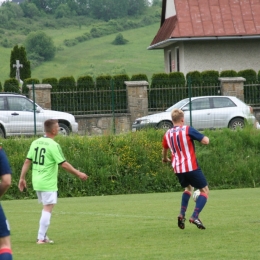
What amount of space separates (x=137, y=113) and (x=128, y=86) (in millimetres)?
1243

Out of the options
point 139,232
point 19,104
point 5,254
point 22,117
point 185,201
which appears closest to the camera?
point 5,254

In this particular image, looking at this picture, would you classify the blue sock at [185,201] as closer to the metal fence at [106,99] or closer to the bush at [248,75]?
the metal fence at [106,99]

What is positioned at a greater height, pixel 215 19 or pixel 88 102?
pixel 215 19

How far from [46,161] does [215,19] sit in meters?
34.3

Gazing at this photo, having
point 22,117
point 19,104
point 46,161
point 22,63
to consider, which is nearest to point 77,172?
point 46,161

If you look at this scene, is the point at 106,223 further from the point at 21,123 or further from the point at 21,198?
the point at 21,123

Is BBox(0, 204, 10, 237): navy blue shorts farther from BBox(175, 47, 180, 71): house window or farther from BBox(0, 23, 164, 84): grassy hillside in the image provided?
BBox(0, 23, 164, 84): grassy hillside

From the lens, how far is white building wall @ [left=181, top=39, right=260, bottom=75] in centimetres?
4422

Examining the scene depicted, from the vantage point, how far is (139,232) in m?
11.6

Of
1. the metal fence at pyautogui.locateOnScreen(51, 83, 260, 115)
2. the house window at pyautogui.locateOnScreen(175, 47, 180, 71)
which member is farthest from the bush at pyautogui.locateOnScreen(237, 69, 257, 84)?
the house window at pyautogui.locateOnScreen(175, 47, 180, 71)

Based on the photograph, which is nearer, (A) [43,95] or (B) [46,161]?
(B) [46,161]

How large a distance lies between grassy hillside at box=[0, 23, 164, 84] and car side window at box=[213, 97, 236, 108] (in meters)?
87.9

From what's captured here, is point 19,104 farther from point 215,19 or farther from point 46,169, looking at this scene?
point 215,19

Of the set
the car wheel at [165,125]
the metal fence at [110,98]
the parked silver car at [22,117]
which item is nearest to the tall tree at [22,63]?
the metal fence at [110,98]
